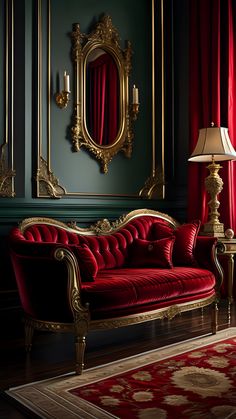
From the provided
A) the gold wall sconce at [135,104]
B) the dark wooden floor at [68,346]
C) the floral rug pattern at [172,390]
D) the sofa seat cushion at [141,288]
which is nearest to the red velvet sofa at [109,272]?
the sofa seat cushion at [141,288]

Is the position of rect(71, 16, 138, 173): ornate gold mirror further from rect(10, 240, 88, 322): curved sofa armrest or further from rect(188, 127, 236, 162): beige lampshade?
rect(10, 240, 88, 322): curved sofa armrest

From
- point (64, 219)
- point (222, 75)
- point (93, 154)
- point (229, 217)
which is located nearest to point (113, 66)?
point (93, 154)

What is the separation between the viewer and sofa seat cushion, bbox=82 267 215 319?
82.4 inches

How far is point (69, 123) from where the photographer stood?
3.00m

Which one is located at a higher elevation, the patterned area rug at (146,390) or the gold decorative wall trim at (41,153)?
the gold decorative wall trim at (41,153)

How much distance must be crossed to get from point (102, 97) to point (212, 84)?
900 mm

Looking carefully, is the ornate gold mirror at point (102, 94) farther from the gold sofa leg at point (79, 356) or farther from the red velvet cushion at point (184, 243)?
the gold sofa leg at point (79, 356)

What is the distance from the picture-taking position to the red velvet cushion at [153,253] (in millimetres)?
2707

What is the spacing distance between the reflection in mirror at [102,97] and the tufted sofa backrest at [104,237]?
2.08 ft

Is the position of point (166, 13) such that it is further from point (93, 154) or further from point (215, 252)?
point (215, 252)

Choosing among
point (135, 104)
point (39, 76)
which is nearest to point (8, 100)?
point (39, 76)

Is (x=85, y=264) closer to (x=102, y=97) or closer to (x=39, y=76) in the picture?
(x=39, y=76)

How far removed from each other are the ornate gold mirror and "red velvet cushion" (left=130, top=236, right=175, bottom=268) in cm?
65

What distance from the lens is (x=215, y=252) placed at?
2797mm
